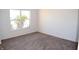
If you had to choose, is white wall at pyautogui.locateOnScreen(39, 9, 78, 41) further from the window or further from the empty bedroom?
the window

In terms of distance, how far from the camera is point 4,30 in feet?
3.52

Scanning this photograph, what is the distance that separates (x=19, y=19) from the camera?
0.99m

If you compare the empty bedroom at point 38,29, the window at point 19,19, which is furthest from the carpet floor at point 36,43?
the window at point 19,19

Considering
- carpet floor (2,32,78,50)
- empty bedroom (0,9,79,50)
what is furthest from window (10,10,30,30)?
carpet floor (2,32,78,50)

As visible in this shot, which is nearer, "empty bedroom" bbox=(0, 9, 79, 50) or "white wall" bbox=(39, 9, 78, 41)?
"empty bedroom" bbox=(0, 9, 79, 50)

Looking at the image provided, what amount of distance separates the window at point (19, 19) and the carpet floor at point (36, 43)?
0.43 feet

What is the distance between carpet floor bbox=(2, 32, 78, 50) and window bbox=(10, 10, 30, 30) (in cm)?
13

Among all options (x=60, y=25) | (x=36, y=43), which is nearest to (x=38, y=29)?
(x=36, y=43)

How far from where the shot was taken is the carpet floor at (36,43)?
107 cm

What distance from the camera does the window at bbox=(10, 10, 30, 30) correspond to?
0.95m

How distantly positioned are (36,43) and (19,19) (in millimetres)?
411

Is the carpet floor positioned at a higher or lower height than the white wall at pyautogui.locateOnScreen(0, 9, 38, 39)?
lower

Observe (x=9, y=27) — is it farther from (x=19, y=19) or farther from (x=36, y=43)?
(x=36, y=43)
